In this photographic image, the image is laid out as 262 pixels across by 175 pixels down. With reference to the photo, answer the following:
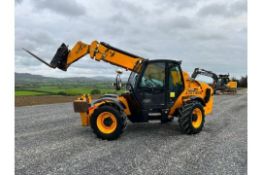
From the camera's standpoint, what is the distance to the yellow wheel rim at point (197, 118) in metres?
8.28

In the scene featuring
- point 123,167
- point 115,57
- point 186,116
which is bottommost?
point 123,167

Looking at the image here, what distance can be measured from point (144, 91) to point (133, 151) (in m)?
2.26

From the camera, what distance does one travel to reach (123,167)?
5.27m

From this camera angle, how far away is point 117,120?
738 cm

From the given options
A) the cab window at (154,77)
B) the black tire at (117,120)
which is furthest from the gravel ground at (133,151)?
the cab window at (154,77)

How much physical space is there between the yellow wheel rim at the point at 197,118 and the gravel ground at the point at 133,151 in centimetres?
35

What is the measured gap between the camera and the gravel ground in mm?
5219

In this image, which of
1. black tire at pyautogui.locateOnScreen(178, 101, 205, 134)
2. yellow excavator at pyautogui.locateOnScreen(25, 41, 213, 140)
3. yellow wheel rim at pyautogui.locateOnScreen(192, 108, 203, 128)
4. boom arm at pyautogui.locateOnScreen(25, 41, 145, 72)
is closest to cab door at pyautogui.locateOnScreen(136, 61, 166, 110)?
yellow excavator at pyautogui.locateOnScreen(25, 41, 213, 140)

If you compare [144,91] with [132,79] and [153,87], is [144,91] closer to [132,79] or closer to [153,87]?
[153,87]

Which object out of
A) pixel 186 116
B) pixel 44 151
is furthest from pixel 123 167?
pixel 186 116

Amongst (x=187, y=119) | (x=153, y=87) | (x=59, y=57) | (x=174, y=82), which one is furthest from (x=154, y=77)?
(x=59, y=57)

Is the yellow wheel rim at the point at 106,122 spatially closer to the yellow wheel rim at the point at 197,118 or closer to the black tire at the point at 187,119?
the black tire at the point at 187,119

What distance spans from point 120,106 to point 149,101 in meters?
0.97

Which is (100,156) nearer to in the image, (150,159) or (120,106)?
(150,159)
